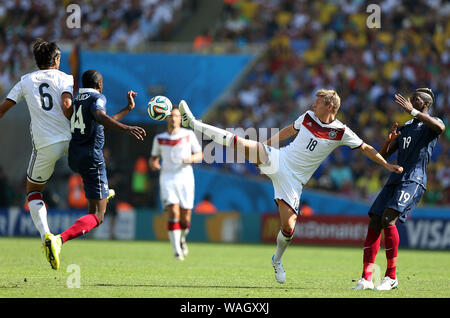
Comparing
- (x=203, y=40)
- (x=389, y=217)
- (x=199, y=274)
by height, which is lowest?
(x=199, y=274)

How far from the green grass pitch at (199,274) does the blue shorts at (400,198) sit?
101 cm

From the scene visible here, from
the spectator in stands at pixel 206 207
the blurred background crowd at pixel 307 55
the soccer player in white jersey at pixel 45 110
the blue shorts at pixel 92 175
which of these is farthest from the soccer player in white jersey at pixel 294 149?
the blurred background crowd at pixel 307 55

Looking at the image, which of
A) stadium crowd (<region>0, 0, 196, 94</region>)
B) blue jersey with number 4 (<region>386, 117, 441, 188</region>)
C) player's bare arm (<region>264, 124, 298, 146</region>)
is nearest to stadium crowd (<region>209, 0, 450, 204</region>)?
stadium crowd (<region>0, 0, 196, 94</region>)

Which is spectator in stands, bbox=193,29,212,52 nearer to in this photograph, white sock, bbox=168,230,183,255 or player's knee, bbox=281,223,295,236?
white sock, bbox=168,230,183,255

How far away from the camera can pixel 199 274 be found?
11.7m

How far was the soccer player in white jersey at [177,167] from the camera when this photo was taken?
15.4m

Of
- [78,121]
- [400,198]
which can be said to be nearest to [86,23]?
[78,121]

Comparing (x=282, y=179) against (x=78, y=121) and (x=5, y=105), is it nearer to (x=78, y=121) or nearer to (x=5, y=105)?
(x=78, y=121)

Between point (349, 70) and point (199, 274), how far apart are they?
1528 centimetres

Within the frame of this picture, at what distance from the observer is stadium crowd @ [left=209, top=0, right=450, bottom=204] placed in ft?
77.8

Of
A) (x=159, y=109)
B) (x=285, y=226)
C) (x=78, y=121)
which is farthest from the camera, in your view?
(x=159, y=109)

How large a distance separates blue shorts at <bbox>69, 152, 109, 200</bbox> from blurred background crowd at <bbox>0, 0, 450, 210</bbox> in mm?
13860
